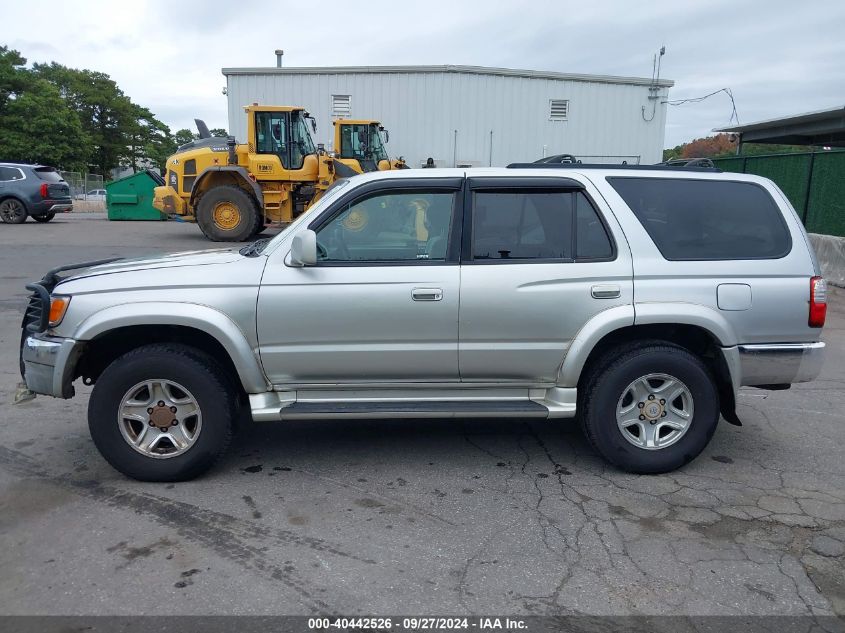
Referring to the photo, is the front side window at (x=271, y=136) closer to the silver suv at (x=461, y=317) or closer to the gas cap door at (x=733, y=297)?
the silver suv at (x=461, y=317)

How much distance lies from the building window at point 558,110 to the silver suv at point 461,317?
21972 mm

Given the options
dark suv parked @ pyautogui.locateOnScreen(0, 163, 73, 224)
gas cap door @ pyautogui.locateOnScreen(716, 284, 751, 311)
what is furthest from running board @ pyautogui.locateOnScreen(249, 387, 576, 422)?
dark suv parked @ pyautogui.locateOnScreen(0, 163, 73, 224)

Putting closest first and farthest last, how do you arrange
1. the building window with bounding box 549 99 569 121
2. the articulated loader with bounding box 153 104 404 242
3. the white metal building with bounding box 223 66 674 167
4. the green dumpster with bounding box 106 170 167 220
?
the articulated loader with bounding box 153 104 404 242
the white metal building with bounding box 223 66 674 167
the building window with bounding box 549 99 569 121
the green dumpster with bounding box 106 170 167 220

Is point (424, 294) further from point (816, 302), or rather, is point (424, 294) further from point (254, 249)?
point (816, 302)

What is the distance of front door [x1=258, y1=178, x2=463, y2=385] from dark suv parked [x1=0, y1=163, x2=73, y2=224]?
828 inches

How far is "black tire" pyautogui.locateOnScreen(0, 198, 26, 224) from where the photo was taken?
21328 mm

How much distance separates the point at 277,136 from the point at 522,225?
13881mm

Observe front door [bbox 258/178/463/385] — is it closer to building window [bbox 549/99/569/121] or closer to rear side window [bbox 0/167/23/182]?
rear side window [bbox 0/167/23/182]

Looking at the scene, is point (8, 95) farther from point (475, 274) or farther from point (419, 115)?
point (475, 274)

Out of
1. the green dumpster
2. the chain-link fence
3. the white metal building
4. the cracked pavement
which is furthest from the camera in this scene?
the chain-link fence

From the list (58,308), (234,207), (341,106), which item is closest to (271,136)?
(234,207)

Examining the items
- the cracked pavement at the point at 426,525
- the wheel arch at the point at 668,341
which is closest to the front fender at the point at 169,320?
the cracked pavement at the point at 426,525

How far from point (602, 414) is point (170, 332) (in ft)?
8.69

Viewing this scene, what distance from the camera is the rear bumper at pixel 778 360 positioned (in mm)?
4098
